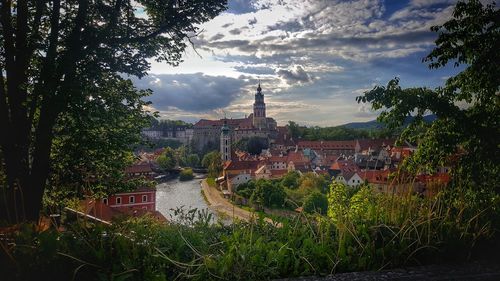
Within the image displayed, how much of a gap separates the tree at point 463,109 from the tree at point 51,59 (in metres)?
3.03

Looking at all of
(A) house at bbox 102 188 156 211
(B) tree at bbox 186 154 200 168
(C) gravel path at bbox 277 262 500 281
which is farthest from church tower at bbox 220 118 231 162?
(C) gravel path at bbox 277 262 500 281

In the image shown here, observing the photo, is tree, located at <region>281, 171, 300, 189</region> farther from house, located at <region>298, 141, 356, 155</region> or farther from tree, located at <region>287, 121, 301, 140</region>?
tree, located at <region>287, 121, 301, 140</region>

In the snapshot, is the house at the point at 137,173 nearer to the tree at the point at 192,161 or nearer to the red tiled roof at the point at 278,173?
the red tiled roof at the point at 278,173

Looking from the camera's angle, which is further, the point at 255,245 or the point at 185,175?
the point at 185,175

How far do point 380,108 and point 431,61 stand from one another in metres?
0.90

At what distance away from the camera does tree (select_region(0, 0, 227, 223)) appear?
479 centimetres

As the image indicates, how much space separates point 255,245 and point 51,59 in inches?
167

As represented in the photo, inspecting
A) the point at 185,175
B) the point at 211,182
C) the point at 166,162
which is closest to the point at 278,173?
the point at 211,182

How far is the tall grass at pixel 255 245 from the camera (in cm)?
172

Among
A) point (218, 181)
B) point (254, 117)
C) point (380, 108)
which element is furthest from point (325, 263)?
point (254, 117)

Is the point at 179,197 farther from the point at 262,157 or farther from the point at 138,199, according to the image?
the point at 262,157

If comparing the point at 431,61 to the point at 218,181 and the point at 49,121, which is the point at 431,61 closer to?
the point at 49,121

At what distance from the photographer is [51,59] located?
490cm

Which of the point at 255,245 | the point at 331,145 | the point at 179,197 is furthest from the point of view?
the point at 331,145
